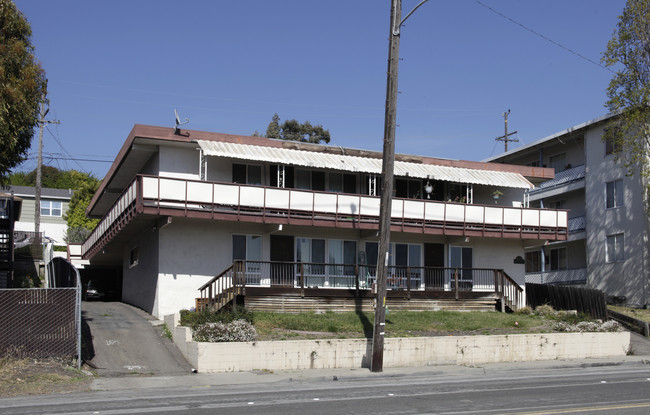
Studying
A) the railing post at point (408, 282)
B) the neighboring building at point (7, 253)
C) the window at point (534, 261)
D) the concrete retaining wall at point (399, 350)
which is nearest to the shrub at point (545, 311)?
the concrete retaining wall at point (399, 350)

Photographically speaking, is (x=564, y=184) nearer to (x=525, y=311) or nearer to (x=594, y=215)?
(x=594, y=215)

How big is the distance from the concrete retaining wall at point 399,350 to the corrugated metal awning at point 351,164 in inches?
262

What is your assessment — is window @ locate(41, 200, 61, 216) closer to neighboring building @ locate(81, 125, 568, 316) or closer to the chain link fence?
neighboring building @ locate(81, 125, 568, 316)

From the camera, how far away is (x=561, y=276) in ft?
146

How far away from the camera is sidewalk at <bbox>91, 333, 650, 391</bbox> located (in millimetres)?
16562

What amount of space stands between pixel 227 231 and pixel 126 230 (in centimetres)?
452

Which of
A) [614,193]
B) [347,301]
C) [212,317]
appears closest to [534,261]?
[614,193]

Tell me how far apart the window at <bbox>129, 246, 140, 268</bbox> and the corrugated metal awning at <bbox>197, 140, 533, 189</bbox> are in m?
7.10

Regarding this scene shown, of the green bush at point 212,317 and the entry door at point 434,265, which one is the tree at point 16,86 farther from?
the entry door at point 434,265

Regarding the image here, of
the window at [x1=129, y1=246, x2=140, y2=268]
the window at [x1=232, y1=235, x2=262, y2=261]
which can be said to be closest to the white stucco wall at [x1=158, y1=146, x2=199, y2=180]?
the window at [x1=232, y1=235, x2=262, y2=261]

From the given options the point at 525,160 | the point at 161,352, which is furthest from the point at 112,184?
the point at 525,160

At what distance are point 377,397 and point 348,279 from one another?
1356 cm

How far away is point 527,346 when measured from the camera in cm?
2223

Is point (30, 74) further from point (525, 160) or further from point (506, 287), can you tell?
point (525, 160)
